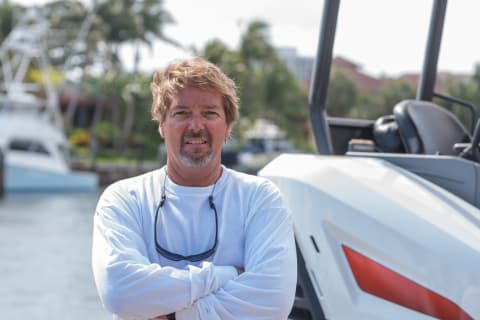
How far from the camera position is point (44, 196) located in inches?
1487

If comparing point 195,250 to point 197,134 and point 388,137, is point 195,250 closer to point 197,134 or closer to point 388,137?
point 197,134

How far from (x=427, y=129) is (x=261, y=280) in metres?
1.45

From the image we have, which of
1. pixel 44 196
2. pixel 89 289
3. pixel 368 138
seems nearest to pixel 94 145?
pixel 44 196

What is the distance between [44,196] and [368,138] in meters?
35.0

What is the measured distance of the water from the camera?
806cm

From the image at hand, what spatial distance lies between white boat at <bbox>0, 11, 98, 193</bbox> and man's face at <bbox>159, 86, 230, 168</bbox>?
3806 centimetres

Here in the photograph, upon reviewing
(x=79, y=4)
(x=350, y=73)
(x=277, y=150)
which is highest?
(x=350, y=73)

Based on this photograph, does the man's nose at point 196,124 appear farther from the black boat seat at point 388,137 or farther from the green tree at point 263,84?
the green tree at point 263,84

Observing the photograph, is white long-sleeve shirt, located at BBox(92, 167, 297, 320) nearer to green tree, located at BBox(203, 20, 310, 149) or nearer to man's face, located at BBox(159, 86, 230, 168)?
man's face, located at BBox(159, 86, 230, 168)

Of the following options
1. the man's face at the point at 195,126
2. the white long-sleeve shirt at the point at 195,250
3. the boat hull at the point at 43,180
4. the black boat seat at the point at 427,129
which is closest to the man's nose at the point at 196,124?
the man's face at the point at 195,126

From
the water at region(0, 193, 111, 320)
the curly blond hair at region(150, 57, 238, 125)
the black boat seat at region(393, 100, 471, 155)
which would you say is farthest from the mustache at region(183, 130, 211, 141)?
the water at region(0, 193, 111, 320)

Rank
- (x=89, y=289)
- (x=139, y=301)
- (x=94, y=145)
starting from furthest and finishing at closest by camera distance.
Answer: (x=94, y=145) < (x=89, y=289) < (x=139, y=301)

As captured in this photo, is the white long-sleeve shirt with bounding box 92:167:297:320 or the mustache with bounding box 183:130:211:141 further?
the mustache with bounding box 183:130:211:141

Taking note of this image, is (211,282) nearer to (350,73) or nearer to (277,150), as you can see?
(350,73)
